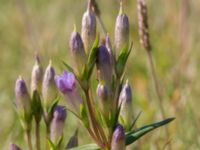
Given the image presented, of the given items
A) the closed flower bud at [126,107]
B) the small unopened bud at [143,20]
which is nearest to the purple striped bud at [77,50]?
the closed flower bud at [126,107]

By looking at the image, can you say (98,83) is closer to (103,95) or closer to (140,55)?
(103,95)

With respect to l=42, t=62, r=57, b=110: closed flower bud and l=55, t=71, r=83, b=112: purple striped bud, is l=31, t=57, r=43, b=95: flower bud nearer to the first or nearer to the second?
l=42, t=62, r=57, b=110: closed flower bud

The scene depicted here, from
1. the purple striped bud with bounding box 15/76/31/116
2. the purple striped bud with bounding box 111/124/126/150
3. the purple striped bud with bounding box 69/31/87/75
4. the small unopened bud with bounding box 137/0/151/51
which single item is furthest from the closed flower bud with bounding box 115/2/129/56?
the small unopened bud with bounding box 137/0/151/51

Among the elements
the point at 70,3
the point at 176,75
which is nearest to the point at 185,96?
the point at 176,75

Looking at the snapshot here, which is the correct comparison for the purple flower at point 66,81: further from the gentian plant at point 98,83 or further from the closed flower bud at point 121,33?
the closed flower bud at point 121,33

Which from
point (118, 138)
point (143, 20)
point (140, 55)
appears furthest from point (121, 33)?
point (140, 55)
